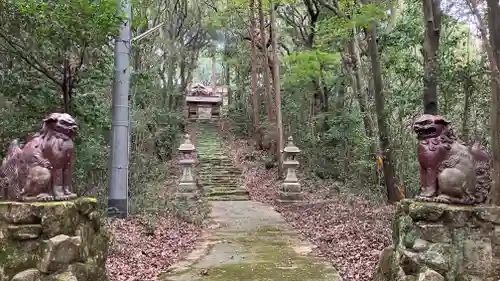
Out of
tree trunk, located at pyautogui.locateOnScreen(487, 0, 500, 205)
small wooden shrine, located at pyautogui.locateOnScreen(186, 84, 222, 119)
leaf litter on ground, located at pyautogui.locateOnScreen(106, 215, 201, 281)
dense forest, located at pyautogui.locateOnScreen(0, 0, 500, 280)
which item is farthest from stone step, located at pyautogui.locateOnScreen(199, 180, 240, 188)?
small wooden shrine, located at pyautogui.locateOnScreen(186, 84, 222, 119)

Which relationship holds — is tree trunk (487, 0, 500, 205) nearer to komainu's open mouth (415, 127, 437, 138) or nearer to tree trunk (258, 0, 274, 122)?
komainu's open mouth (415, 127, 437, 138)

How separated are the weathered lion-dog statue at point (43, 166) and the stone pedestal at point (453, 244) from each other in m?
3.14

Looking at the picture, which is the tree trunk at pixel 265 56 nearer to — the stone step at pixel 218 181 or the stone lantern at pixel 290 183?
the stone step at pixel 218 181

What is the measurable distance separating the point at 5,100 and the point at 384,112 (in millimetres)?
6318

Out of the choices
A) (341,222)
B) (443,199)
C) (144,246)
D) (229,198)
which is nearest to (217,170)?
(229,198)

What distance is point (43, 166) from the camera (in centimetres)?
417

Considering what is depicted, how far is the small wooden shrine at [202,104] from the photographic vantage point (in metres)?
26.2

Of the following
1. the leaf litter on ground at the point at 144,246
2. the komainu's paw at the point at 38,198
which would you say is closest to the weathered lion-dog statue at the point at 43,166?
the komainu's paw at the point at 38,198

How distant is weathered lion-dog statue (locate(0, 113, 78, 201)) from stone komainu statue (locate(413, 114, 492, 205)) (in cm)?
326

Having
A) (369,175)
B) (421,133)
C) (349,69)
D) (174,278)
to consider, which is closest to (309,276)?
(174,278)

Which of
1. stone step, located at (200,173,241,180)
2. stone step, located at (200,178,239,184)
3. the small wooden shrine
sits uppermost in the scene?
the small wooden shrine

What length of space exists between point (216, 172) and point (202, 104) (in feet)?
35.1

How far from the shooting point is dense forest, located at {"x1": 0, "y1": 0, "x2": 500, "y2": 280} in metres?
6.33

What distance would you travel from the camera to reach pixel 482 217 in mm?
3992
